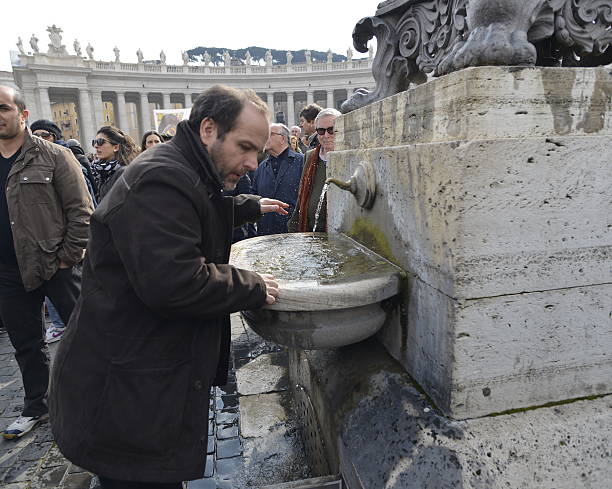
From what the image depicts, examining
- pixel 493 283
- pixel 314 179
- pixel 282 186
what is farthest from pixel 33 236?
pixel 493 283

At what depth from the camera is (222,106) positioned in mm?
1594

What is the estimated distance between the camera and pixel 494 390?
5.74 ft

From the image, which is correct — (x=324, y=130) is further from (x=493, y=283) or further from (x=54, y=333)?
(x=54, y=333)

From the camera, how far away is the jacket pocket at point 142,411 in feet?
5.16

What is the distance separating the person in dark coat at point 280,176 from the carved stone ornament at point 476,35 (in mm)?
1868

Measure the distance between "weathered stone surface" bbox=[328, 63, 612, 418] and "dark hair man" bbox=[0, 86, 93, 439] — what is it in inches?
97.0

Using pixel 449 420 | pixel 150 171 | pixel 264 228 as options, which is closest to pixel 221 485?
pixel 449 420

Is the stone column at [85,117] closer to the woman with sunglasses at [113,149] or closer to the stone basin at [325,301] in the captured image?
the woman with sunglasses at [113,149]

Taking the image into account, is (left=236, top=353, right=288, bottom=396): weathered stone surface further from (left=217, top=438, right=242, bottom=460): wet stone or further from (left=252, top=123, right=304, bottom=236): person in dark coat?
(left=252, top=123, right=304, bottom=236): person in dark coat

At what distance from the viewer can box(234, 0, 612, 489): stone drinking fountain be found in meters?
1.58

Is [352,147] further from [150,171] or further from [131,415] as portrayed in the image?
[131,415]

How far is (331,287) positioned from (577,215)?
95 cm

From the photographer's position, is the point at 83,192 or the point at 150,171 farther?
the point at 83,192

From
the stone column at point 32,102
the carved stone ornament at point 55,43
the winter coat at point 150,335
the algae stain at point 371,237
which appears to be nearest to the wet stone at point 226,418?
the winter coat at point 150,335
